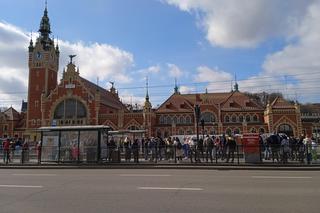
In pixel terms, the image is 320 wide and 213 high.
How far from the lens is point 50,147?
26.2 metres

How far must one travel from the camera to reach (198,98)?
3204 inches

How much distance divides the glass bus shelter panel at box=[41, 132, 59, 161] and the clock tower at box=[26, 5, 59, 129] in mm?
56043

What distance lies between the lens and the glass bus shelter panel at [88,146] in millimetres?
25166

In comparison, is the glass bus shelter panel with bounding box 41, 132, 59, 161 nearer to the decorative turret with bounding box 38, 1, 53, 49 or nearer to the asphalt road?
the asphalt road

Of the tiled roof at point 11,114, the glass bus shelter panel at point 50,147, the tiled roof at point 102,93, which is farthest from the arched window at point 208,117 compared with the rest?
the glass bus shelter panel at point 50,147

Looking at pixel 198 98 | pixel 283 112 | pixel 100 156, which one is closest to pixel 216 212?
pixel 100 156

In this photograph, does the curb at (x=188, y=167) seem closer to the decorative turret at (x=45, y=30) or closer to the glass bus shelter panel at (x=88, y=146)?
the glass bus shelter panel at (x=88, y=146)

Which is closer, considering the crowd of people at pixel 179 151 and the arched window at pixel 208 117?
the crowd of people at pixel 179 151

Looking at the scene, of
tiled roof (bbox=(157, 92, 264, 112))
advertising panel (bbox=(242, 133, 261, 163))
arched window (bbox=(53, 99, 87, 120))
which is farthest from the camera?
arched window (bbox=(53, 99, 87, 120))

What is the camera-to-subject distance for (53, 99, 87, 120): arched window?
77875mm

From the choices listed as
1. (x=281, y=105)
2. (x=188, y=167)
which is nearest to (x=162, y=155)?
(x=188, y=167)

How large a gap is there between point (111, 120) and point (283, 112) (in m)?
34.3

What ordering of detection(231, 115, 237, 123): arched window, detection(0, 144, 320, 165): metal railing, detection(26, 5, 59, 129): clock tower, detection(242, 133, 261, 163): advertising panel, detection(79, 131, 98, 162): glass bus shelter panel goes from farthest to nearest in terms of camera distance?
detection(26, 5, 59, 129): clock tower, detection(231, 115, 237, 123): arched window, detection(79, 131, 98, 162): glass bus shelter panel, detection(242, 133, 261, 163): advertising panel, detection(0, 144, 320, 165): metal railing

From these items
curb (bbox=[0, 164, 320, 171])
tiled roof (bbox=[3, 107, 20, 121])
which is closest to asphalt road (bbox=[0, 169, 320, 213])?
curb (bbox=[0, 164, 320, 171])
